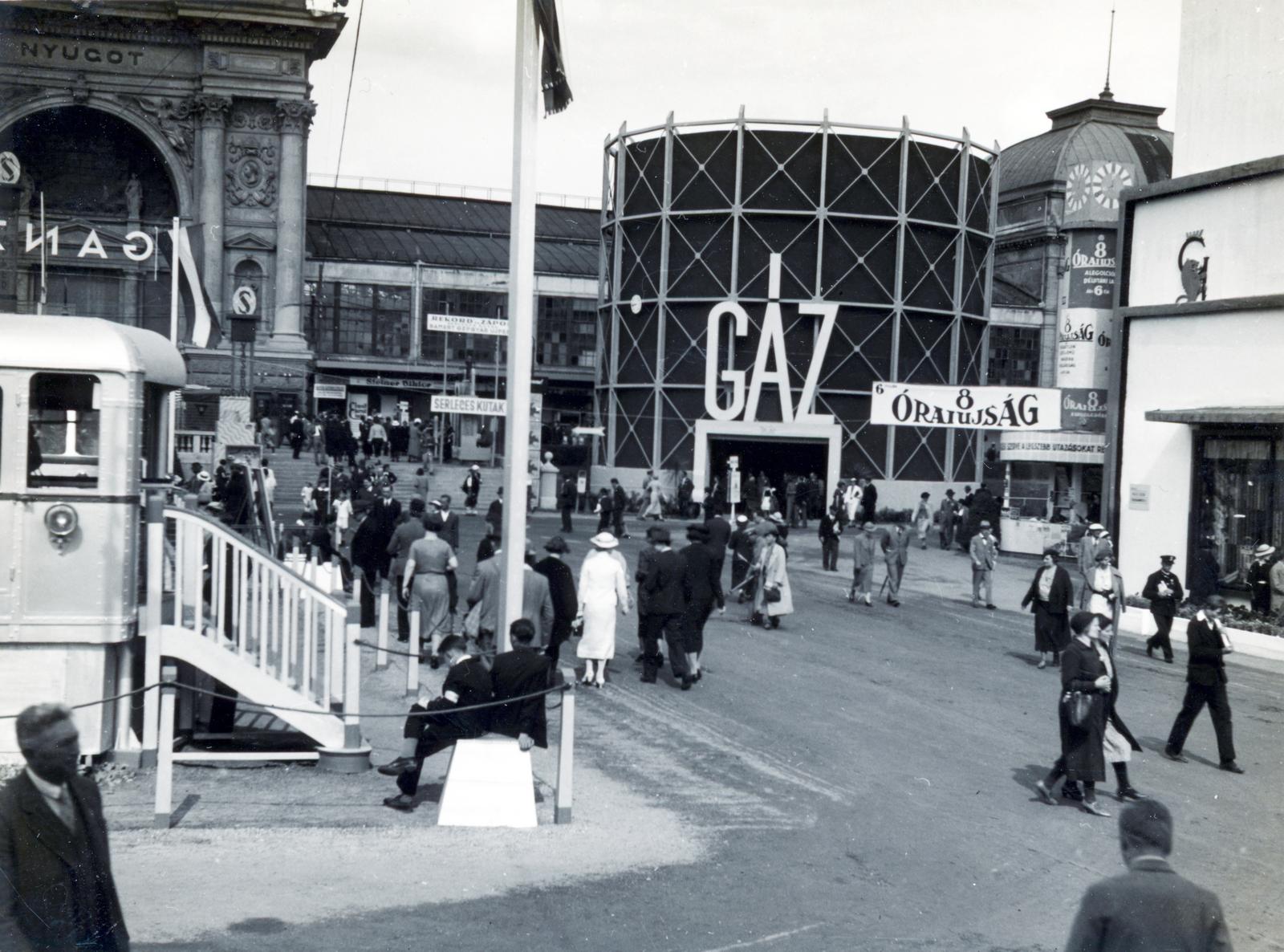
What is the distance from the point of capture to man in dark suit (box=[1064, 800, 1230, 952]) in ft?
15.8

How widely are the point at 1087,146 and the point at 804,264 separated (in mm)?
25301

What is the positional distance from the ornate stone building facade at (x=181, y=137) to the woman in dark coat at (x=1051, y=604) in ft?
127

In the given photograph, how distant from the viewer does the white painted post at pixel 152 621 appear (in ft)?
36.0

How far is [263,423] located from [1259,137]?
3048 cm

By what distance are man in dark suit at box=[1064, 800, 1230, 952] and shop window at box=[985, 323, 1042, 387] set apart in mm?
58031

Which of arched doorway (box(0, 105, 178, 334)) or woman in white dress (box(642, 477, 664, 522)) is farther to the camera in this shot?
arched doorway (box(0, 105, 178, 334))

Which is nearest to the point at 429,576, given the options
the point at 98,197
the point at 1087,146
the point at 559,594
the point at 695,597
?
the point at 559,594

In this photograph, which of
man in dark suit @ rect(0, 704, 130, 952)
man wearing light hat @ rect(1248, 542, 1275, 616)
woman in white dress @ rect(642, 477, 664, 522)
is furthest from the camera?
woman in white dress @ rect(642, 477, 664, 522)

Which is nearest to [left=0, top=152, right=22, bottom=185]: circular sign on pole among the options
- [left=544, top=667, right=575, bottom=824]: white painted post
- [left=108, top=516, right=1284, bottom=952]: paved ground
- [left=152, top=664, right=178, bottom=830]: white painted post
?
[left=108, top=516, right=1284, bottom=952]: paved ground

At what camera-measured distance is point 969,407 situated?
29750 mm

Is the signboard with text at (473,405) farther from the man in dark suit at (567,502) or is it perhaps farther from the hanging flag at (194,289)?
the hanging flag at (194,289)

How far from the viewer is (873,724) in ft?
46.4

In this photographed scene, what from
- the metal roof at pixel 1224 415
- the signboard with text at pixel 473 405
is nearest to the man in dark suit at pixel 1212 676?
the metal roof at pixel 1224 415

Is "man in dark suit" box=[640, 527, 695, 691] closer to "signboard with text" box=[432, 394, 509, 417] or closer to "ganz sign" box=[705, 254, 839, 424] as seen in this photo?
"signboard with text" box=[432, 394, 509, 417]
